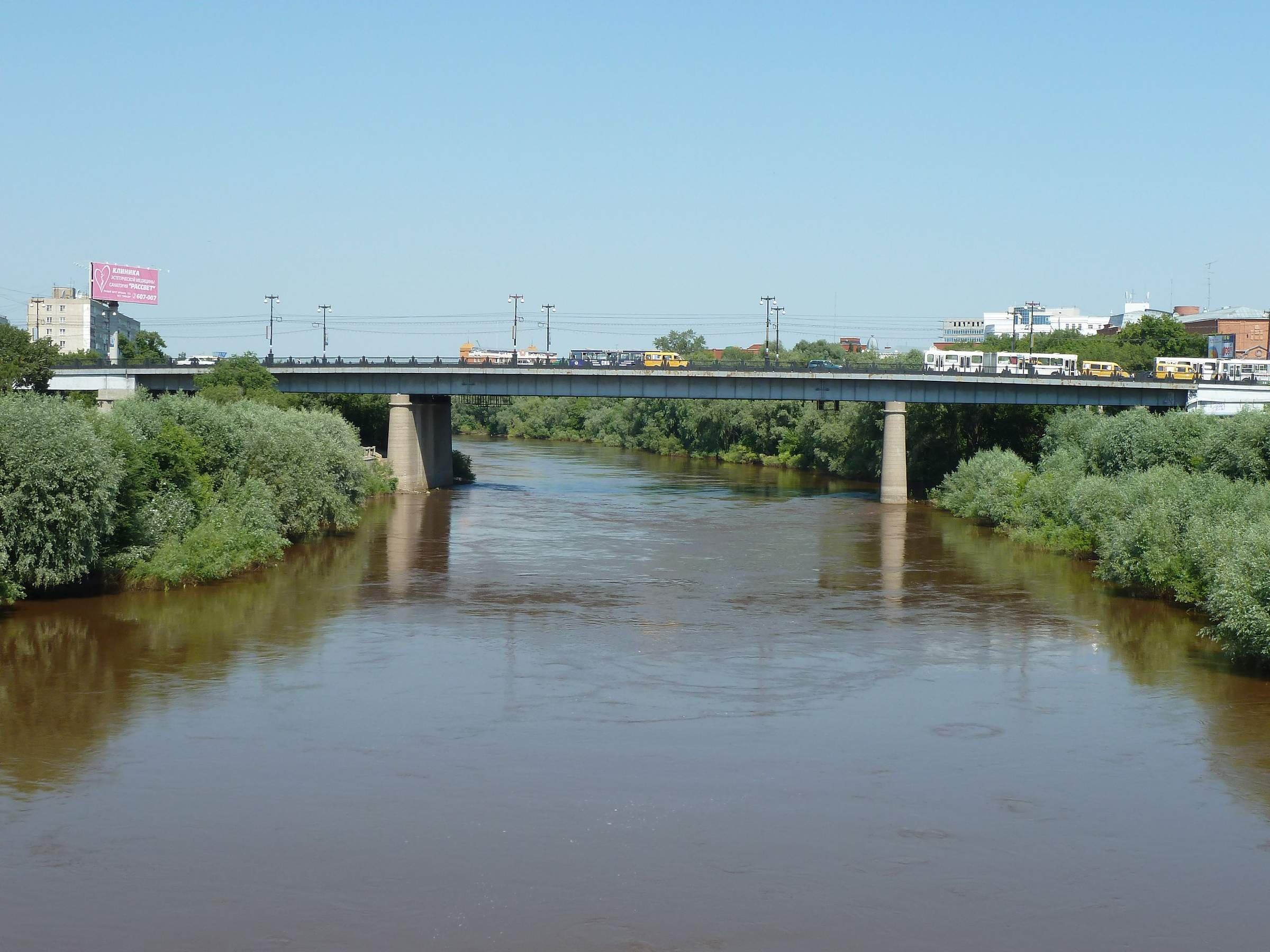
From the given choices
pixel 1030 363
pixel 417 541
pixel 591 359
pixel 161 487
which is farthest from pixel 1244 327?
pixel 161 487

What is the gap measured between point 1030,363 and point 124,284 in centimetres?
9415

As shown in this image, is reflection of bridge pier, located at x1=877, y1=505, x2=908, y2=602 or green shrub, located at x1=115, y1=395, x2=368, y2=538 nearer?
reflection of bridge pier, located at x1=877, y1=505, x2=908, y2=602

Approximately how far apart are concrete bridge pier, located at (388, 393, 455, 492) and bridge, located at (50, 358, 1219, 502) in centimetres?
8

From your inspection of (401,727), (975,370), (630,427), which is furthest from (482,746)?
(630,427)

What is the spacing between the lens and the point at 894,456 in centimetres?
8319

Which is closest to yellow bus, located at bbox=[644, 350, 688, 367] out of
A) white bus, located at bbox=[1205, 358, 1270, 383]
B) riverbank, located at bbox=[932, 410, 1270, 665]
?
riverbank, located at bbox=[932, 410, 1270, 665]

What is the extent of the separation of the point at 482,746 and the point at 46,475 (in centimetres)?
1800

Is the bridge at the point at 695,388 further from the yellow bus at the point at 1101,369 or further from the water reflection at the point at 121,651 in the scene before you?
the water reflection at the point at 121,651

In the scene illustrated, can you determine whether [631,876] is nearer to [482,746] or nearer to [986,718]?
[482,746]

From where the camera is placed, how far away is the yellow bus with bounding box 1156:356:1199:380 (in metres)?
90.7

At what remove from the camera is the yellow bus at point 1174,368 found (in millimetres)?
90688

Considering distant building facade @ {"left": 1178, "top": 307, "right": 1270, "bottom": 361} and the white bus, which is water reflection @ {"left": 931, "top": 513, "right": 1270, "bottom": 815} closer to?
the white bus

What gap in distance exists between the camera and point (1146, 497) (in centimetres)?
4772

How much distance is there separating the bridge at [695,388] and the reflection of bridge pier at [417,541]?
Result: 6.21 meters
